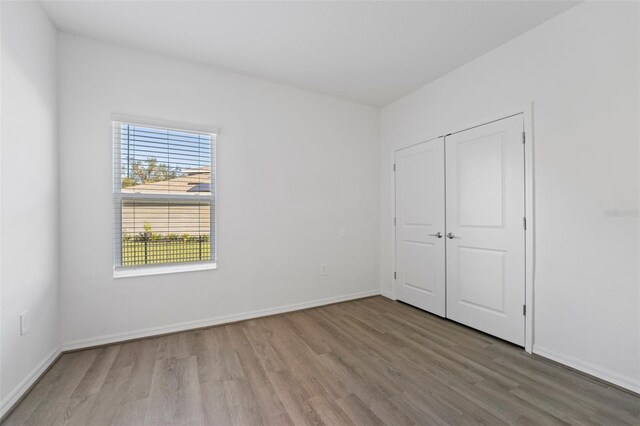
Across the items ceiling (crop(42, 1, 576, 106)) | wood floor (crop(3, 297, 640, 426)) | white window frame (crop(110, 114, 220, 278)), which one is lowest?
wood floor (crop(3, 297, 640, 426))

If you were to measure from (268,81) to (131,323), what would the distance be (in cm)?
293

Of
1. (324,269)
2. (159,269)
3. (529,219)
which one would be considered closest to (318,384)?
(324,269)

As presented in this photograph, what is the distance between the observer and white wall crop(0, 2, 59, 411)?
1741 millimetres

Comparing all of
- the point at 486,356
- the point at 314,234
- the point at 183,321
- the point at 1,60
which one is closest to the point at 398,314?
the point at 486,356

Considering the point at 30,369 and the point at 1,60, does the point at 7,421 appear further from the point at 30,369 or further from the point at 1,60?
the point at 1,60

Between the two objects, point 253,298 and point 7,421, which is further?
point 253,298

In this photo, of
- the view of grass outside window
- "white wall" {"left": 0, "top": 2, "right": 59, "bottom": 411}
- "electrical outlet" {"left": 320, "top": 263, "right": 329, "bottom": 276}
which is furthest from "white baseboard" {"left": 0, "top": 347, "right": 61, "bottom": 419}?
"electrical outlet" {"left": 320, "top": 263, "right": 329, "bottom": 276}

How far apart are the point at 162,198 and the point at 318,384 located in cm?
225

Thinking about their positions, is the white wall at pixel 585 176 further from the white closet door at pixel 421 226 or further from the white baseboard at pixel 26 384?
the white baseboard at pixel 26 384

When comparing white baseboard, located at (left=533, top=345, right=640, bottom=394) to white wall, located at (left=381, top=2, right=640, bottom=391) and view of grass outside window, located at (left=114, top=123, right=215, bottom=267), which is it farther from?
view of grass outside window, located at (left=114, top=123, right=215, bottom=267)

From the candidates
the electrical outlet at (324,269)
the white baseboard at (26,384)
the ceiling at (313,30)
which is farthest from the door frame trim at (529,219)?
the white baseboard at (26,384)

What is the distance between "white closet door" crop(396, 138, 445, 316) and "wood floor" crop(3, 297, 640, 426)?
69 centimetres

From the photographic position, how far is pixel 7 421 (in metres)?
1.64

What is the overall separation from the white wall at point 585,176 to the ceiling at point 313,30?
0.32m
